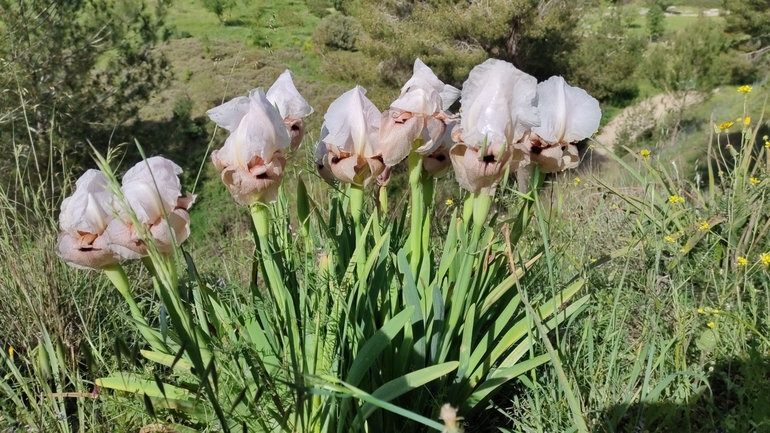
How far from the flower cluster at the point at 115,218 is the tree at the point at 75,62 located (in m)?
4.34

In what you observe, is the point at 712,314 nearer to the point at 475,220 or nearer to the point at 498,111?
the point at 475,220

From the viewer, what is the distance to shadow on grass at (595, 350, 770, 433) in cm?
111

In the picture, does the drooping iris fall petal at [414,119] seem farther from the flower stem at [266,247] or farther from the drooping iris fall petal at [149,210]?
the drooping iris fall petal at [149,210]

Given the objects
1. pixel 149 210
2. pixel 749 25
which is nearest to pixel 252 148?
pixel 149 210

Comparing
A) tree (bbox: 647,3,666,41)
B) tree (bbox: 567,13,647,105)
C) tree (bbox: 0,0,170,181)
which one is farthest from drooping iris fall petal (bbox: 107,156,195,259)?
tree (bbox: 647,3,666,41)

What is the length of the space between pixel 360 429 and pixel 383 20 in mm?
9191

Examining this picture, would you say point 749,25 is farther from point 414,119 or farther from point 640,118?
point 414,119

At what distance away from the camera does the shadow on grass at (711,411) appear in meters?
1.11

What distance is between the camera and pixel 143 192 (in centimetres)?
83

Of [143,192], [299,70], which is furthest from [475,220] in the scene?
[299,70]

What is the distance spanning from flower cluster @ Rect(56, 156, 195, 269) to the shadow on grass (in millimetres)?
891

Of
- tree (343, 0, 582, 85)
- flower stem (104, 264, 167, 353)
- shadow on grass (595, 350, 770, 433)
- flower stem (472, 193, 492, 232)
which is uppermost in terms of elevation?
flower stem (472, 193, 492, 232)

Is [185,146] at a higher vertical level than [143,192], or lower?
lower

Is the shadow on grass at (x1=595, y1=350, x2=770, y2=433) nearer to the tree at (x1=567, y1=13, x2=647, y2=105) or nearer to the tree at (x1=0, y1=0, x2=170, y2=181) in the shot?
the tree at (x1=0, y1=0, x2=170, y2=181)
